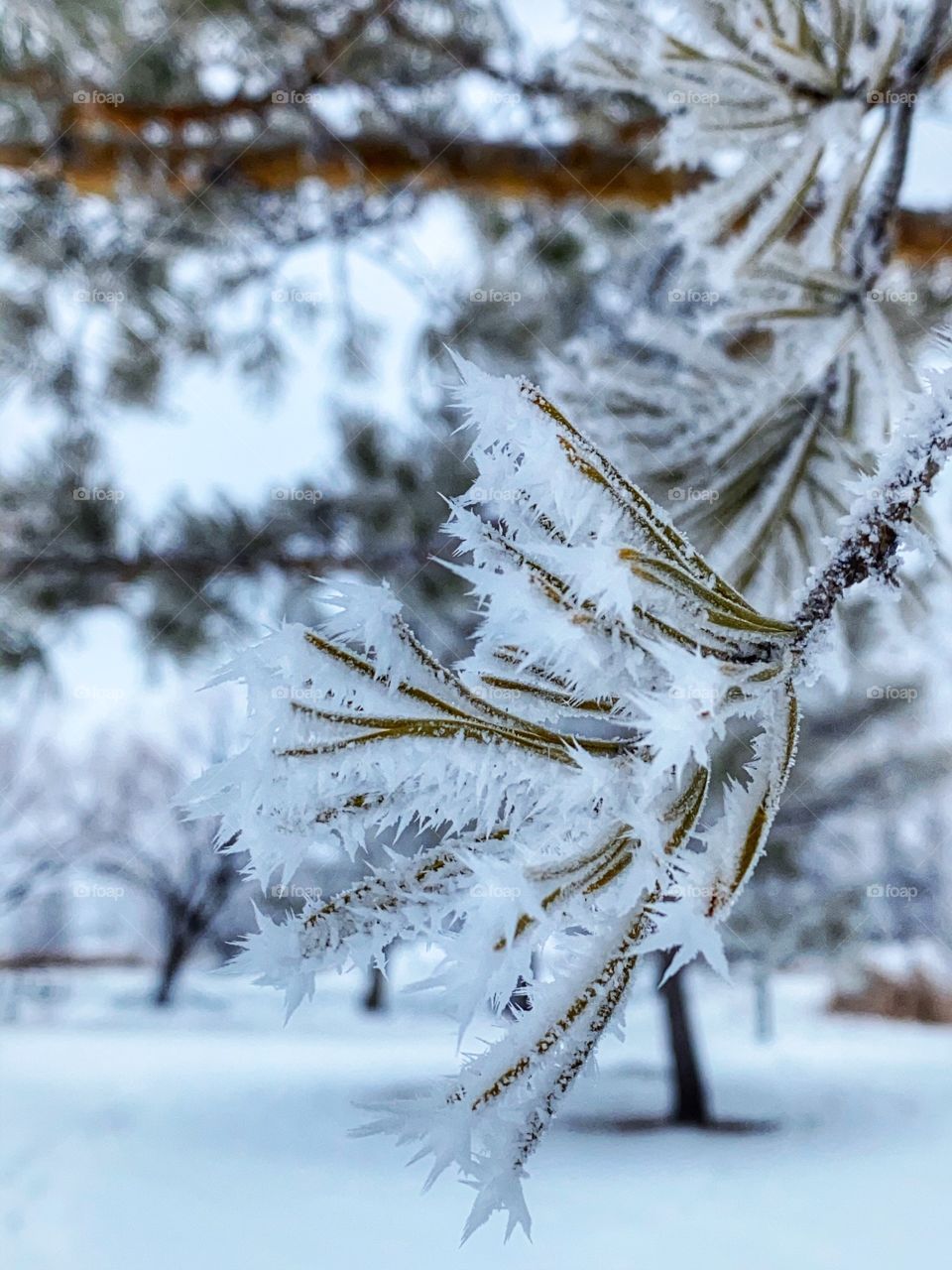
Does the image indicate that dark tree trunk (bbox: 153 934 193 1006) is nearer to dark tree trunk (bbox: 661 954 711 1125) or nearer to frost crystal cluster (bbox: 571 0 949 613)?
dark tree trunk (bbox: 661 954 711 1125)

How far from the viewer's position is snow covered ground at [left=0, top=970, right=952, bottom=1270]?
170 cm

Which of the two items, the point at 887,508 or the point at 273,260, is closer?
the point at 887,508

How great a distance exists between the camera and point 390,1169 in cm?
220

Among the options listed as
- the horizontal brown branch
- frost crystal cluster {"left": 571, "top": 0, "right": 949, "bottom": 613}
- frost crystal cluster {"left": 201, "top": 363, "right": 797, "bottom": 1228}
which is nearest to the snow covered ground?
frost crystal cluster {"left": 571, "top": 0, "right": 949, "bottom": 613}

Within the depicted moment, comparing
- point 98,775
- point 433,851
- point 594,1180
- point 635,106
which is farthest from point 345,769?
point 98,775

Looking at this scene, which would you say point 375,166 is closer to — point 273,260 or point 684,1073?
point 273,260

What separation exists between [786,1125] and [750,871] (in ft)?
9.72

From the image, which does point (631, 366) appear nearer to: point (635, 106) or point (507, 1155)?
point (507, 1155)

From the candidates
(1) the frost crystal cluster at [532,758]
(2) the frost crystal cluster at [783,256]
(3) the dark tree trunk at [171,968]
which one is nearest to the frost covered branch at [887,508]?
(1) the frost crystal cluster at [532,758]

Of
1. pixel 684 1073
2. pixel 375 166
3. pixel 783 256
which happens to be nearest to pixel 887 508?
pixel 783 256

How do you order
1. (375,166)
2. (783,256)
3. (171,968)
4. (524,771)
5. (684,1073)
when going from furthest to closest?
1. (171,968)
2. (684,1073)
3. (375,166)
4. (783,256)
5. (524,771)

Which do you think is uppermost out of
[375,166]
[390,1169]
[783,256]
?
[375,166]

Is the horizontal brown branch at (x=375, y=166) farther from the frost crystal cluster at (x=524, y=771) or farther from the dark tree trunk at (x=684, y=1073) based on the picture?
the dark tree trunk at (x=684, y=1073)

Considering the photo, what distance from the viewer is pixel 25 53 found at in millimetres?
1107
